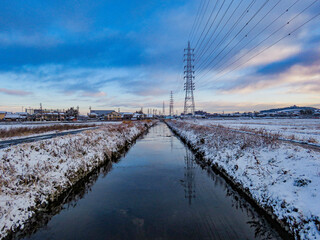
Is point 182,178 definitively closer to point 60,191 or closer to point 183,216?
point 183,216

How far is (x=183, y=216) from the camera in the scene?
6.60 meters

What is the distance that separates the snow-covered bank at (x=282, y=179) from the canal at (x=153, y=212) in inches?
27.8

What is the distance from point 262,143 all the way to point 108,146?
41.3ft

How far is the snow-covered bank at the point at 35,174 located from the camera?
5.74 m

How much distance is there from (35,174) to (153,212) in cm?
508

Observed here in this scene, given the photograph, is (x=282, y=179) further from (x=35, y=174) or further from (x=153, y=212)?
(x=35, y=174)

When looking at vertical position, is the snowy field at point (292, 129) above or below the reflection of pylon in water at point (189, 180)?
above

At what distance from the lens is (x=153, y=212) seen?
22.5ft

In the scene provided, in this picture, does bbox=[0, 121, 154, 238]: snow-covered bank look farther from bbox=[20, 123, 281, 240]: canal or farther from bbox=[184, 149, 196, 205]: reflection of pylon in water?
bbox=[184, 149, 196, 205]: reflection of pylon in water

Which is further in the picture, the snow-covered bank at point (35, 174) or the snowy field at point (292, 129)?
the snowy field at point (292, 129)

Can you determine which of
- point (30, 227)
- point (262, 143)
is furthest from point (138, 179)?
point (262, 143)

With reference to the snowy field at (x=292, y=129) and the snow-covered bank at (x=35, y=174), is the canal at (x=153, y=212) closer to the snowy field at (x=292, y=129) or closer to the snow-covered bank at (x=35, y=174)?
the snow-covered bank at (x=35, y=174)

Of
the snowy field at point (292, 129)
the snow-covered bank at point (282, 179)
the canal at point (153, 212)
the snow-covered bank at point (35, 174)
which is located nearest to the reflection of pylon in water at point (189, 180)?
the canal at point (153, 212)

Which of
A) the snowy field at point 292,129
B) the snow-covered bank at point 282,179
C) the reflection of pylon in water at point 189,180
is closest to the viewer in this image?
the snow-covered bank at point 282,179
